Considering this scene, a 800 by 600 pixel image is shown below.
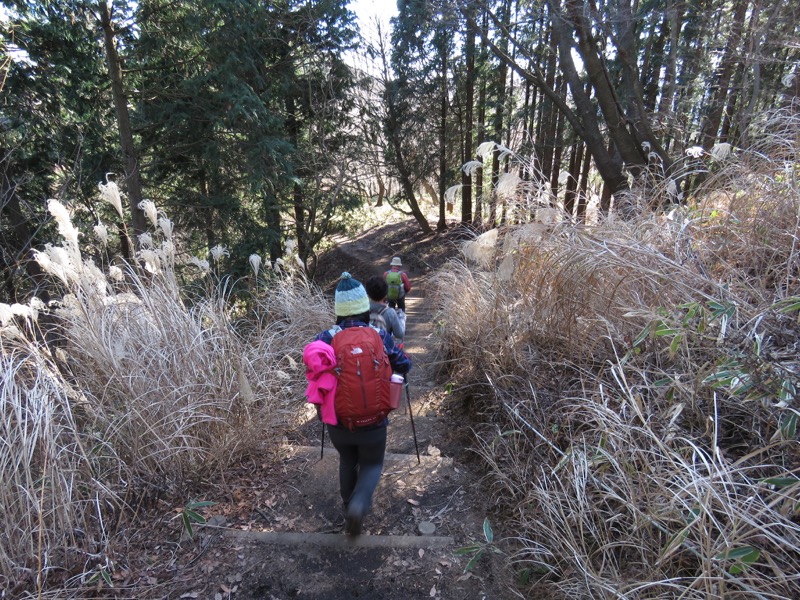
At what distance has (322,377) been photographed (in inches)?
82.3

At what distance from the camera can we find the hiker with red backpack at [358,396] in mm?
2096

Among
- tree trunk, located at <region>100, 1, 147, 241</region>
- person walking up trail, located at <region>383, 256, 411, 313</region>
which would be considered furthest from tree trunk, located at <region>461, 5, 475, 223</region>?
tree trunk, located at <region>100, 1, 147, 241</region>

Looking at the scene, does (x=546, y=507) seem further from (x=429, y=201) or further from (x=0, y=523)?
(x=429, y=201)

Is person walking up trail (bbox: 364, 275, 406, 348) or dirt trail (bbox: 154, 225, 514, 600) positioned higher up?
person walking up trail (bbox: 364, 275, 406, 348)

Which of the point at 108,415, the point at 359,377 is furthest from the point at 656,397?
the point at 108,415

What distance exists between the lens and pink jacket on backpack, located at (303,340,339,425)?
2.05 metres

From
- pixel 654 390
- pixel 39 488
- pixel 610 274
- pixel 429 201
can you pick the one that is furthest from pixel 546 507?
pixel 429 201

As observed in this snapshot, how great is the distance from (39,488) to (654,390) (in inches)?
124

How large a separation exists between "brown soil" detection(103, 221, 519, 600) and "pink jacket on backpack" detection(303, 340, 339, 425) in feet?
2.52

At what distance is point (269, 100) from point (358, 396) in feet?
34.3

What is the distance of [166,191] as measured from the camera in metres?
9.58

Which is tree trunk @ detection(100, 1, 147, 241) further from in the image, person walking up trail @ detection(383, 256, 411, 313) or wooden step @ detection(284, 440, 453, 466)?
wooden step @ detection(284, 440, 453, 466)

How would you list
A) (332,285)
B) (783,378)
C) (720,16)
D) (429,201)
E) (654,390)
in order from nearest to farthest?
(783,378) < (654,390) < (720,16) < (332,285) < (429,201)

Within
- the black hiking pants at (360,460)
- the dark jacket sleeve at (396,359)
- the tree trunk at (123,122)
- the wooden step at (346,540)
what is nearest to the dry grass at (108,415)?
the wooden step at (346,540)
